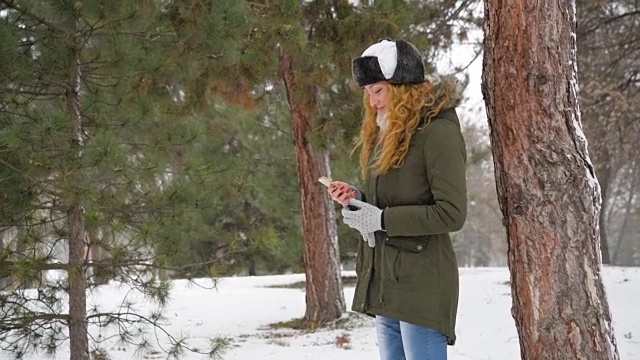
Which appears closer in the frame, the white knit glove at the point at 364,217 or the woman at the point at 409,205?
the woman at the point at 409,205

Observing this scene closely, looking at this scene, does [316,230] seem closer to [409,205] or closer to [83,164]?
[83,164]

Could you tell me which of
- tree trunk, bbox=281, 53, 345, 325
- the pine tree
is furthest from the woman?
→ tree trunk, bbox=281, 53, 345, 325

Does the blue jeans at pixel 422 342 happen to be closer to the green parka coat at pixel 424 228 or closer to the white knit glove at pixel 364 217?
the green parka coat at pixel 424 228

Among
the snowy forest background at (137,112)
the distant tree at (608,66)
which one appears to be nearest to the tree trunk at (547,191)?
the snowy forest background at (137,112)

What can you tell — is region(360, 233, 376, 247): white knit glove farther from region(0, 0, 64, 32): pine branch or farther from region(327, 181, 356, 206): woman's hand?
region(0, 0, 64, 32): pine branch

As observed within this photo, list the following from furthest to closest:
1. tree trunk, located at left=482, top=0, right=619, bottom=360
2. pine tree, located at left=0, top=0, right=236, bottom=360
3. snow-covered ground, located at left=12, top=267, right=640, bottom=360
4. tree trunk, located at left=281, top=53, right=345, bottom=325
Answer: tree trunk, located at left=281, top=53, right=345, bottom=325 → snow-covered ground, located at left=12, top=267, right=640, bottom=360 → pine tree, located at left=0, top=0, right=236, bottom=360 → tree trunk, located at left=482, top=0, right=619, bottom=360

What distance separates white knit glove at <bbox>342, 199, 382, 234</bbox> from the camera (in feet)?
8.13

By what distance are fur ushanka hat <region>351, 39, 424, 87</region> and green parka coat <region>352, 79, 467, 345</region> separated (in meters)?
0.12

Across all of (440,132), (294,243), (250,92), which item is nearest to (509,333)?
(250,92)

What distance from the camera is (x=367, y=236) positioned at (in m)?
2.55

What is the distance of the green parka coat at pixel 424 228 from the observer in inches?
91.7

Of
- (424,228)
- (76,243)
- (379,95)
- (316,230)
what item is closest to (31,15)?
(76,243)

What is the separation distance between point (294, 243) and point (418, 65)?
452 inches

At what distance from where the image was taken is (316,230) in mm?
7457
